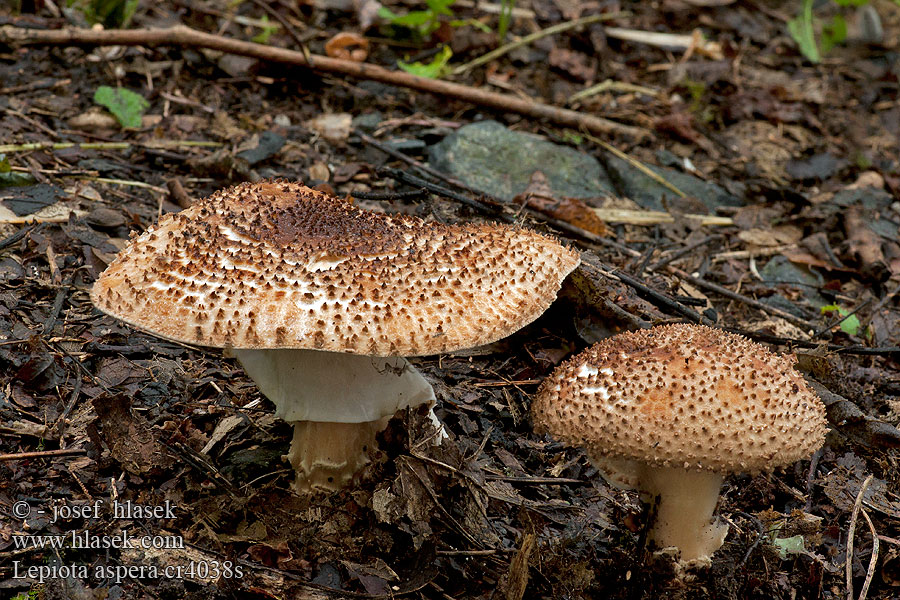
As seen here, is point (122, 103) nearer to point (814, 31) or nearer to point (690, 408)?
point (690, 408)

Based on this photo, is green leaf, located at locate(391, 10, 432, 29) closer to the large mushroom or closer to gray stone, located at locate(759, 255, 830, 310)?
gray stone, located at locate(759, 255, 830, 310)

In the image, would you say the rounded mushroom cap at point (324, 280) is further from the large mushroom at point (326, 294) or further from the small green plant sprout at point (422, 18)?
the small green plant sprout at point (422, 18)

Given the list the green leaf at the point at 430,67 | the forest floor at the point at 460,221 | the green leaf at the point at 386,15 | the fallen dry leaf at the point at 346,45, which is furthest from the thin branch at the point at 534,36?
the fallen dry leaf at the point at 346,45

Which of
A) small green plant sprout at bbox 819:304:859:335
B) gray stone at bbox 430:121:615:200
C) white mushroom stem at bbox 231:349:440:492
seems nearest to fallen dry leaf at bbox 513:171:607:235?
gray stone at bbox 430:121:615:200

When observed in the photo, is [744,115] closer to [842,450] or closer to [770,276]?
[770,276]

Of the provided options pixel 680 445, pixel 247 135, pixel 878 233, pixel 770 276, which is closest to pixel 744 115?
pixel 878 233

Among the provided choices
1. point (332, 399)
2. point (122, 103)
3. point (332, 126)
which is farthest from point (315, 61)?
point (332, 399)

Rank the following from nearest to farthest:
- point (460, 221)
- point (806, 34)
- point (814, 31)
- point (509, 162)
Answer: point (460, 221)
point (509, 162)
point (806, 34)
point (814, 31)
